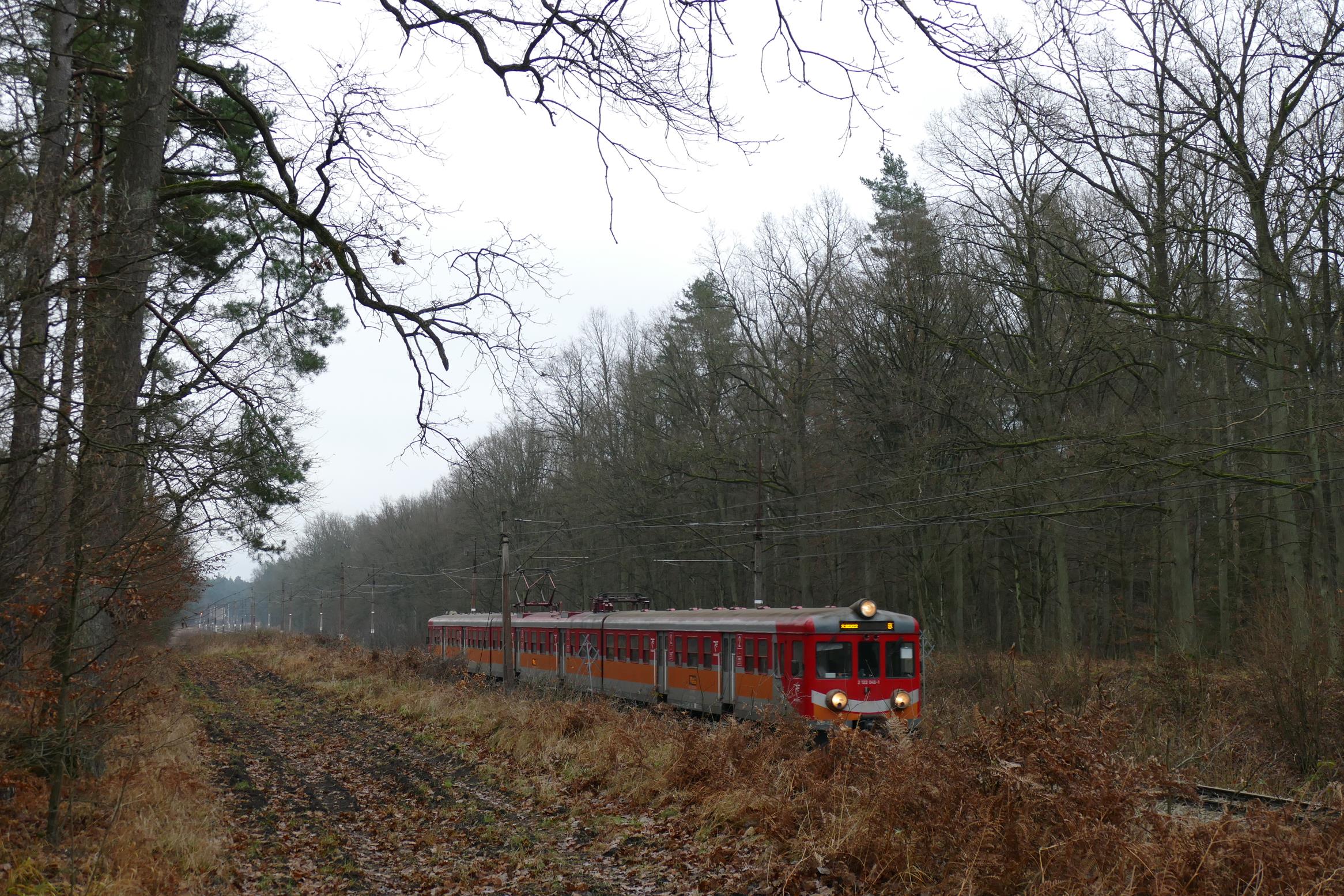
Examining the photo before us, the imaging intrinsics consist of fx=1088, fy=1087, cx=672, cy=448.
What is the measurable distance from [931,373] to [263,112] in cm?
2530

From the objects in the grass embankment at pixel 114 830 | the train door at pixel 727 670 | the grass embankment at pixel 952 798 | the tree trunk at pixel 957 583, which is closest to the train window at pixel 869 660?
the grass embankment at pixel 952 798

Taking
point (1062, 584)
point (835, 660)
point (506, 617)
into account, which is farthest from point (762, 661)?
point (1062, 584)

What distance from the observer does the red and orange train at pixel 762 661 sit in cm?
1642

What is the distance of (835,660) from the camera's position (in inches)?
651

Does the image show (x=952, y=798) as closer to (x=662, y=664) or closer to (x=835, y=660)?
(x=835, y=660)

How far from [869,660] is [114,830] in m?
10.9

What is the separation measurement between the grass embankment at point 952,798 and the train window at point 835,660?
66.9 inches

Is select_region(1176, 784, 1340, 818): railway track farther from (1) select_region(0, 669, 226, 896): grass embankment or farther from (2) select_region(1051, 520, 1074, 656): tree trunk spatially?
(2) select_region(1051, 520, 1074, 656): tree trunk

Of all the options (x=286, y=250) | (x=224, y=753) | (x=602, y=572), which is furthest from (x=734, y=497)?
(x=286, y=250)

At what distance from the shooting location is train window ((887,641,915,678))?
55.9ft

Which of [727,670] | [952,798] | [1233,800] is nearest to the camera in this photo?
[952,798]

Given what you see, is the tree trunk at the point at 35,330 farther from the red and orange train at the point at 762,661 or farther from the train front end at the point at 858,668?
the train front end at the point at 858,668

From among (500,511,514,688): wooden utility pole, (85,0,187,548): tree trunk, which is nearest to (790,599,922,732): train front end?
(500,511,514,688): wooden utility pole

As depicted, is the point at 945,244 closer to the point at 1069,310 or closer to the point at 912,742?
the point at 1069,310
